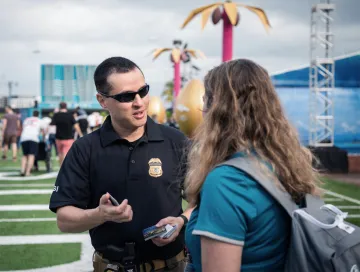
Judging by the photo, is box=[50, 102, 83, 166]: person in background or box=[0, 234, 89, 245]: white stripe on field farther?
box=[50, 102, 83, 166]: person in background

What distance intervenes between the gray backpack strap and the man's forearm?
100 cm

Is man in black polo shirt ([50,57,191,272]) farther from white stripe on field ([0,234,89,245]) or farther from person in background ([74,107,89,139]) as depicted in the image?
person in background ([74,107,89,139])

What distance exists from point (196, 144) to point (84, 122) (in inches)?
811

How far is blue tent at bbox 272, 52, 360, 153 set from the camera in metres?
18.6

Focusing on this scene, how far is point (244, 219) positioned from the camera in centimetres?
174

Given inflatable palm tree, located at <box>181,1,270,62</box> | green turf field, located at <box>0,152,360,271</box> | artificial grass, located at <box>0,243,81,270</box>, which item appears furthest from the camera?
inflatable palm tree, located at <box>181,1,270,62</box>

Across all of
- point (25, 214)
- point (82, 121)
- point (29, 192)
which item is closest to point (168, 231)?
point (25, 214)

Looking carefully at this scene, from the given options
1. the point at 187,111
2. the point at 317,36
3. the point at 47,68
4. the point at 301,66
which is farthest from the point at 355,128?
the point at 47,68

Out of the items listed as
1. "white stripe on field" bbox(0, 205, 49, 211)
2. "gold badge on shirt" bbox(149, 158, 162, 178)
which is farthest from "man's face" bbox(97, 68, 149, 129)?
"white stripe on field" bbox(0, 205, 49, 211)

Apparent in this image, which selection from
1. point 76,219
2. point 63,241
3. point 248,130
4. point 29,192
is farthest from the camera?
point 29,192

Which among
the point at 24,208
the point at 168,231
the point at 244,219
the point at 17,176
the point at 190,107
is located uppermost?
the point at 190,107

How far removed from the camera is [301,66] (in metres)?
18.8

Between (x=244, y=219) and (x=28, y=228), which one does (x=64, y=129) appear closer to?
(x=28, y=228)

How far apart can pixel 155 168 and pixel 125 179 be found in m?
0.18
